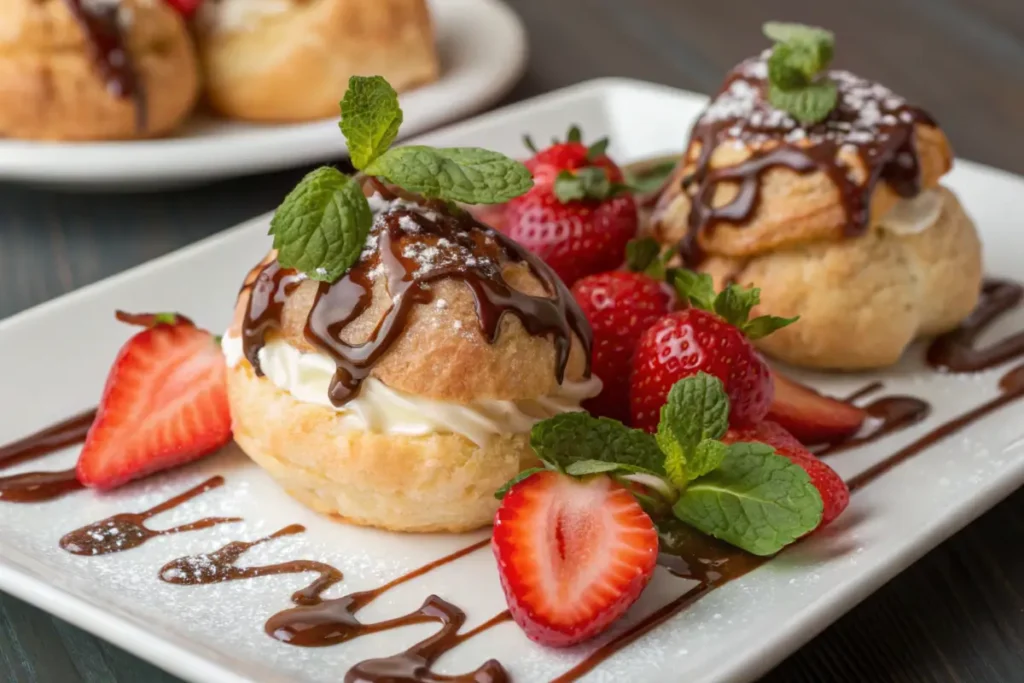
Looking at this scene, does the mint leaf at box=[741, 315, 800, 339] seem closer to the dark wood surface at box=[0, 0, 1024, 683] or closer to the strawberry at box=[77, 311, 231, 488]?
the dark wood surface at box=[0, 0, 1024, 683]

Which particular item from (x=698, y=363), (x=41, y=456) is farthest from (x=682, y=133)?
(x=41, y=456)

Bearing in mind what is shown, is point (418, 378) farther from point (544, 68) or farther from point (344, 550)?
point (544, 68)

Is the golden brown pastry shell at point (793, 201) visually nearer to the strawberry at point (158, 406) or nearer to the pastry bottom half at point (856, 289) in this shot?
the pastry bottom half at point (856, 289)

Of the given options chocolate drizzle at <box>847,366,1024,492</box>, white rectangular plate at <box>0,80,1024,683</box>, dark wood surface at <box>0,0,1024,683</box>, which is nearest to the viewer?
white rectangular plate at <box>0,80,1024,683</box>

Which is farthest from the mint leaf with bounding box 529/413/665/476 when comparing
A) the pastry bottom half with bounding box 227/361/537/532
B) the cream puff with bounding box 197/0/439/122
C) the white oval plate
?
the cream puff with bounding box 197/0/439/122

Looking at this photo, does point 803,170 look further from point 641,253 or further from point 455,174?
point 455,174

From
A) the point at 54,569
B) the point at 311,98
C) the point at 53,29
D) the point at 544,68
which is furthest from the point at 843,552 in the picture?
the point at 544,68

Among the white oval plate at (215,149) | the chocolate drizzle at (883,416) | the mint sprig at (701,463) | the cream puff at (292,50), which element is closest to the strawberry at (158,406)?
the mint sprig at (701,463)
